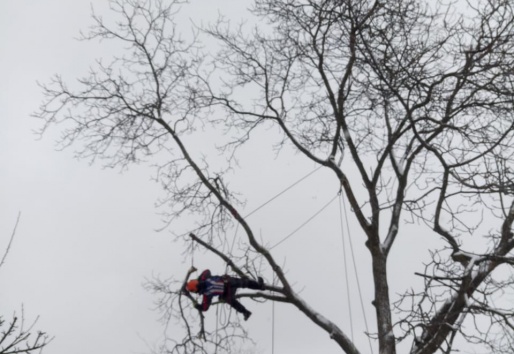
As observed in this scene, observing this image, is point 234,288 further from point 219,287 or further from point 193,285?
point 193,285

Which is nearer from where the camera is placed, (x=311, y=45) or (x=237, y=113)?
(x=311, y=45)

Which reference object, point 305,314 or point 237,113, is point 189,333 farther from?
point 237,113

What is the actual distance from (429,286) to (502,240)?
5.77ft

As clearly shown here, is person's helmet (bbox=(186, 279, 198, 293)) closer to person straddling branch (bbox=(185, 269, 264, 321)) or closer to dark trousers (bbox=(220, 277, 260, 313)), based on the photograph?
person straddling branch (bbox=(185, 269, 264, 321))

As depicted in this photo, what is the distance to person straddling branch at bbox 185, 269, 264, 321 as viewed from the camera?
7.35 meters

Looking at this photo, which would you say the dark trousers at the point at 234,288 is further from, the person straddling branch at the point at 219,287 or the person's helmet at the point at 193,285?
the person's helmet at the point at 193,285

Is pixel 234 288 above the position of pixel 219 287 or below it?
above

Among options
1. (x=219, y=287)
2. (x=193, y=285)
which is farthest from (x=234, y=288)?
(x=193, y=285)

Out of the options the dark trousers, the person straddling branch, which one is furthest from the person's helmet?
the dark trousers

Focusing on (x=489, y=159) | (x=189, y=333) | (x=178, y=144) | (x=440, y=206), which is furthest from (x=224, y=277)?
(x=489, y=159)

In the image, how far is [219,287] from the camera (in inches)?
293

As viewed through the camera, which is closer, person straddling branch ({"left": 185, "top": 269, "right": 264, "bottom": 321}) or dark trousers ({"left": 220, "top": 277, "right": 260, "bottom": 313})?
person straddling branch ({"left": 185, "top": 269, "right": 264, "bottom": 321})

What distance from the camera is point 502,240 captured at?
Result: 292 inches

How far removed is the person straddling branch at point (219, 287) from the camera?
735cm
